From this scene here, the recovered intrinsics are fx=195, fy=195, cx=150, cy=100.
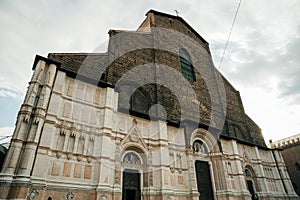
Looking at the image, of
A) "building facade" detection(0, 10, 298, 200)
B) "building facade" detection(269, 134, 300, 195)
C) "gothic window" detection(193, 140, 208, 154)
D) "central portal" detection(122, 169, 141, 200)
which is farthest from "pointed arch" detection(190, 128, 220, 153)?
"building facade" detection(269, 134, 300, 195)

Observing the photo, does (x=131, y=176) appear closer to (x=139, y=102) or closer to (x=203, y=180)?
(x=139, y=102)

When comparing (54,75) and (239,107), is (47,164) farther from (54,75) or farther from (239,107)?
(239,107)

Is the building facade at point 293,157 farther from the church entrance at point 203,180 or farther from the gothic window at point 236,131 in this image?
the church entrance at point 203,180

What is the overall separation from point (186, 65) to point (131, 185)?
10.4 m

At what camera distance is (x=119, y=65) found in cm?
1127

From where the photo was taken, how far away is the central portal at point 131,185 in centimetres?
867

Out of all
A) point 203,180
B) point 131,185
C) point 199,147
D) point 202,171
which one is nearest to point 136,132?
point 131,185

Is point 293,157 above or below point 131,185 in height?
above

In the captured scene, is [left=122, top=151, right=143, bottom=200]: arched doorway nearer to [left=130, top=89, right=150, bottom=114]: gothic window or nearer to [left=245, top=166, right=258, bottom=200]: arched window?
[left=130, top=89, right=150, bottom=114]: gothic window

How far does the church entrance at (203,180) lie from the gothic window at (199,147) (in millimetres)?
669

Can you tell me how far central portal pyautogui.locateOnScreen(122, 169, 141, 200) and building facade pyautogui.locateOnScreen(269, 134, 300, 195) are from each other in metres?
16.2

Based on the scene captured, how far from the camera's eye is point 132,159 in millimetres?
9492

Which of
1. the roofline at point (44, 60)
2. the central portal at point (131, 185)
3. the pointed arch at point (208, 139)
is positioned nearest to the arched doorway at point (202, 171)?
the pointed arch at point (208, 139)

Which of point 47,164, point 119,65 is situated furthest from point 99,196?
point 119,65
